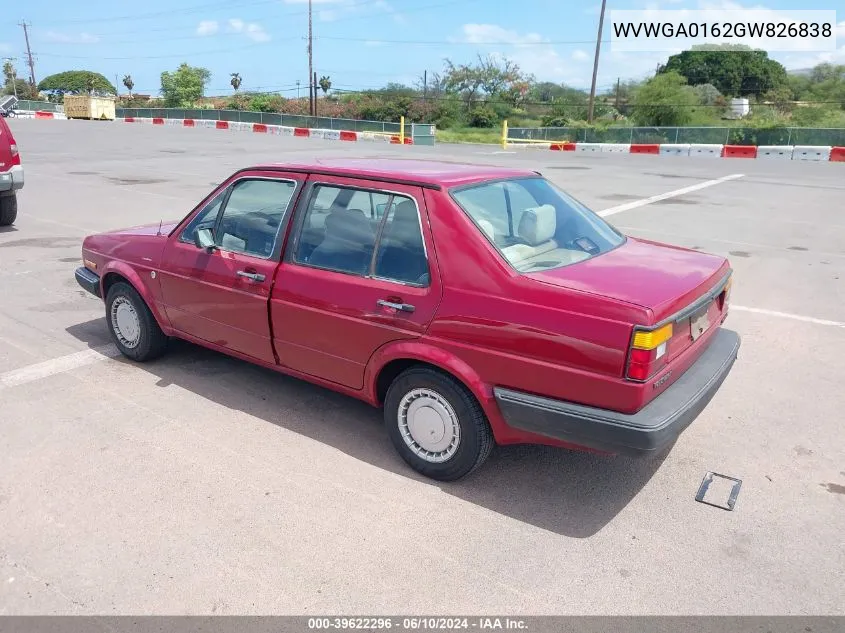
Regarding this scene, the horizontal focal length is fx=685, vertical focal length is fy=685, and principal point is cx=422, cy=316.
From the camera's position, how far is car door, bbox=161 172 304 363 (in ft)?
13.7

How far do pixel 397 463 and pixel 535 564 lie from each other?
3.64 feet

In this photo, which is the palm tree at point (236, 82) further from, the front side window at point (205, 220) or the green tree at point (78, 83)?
the front side window at point (205, 220)

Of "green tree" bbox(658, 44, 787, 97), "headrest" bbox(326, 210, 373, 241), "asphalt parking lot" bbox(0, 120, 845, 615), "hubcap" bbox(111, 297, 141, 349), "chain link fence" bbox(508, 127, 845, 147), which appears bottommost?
"asphalt parking lot" bbox(0, 120, 845, 615)

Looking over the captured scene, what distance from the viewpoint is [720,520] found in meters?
3.38

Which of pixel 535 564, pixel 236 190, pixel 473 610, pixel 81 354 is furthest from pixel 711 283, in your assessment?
pixel 81 354

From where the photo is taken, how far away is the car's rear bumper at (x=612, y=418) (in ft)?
9.86

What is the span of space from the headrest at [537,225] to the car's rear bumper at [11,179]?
29.8ft

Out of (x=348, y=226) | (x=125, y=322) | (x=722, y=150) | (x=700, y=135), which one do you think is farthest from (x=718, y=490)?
(x=700, y=135)

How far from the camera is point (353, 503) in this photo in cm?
348

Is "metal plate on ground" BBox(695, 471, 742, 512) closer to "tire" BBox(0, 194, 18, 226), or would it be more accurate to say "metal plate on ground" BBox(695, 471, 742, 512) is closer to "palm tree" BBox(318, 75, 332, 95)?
"tire" BBox(0, 194, 18, 226)

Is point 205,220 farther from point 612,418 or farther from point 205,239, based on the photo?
point 612,418

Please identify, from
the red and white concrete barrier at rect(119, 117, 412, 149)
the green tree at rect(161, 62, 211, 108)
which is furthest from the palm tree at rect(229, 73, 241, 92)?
the red and white concrete barrier at rect(119, 117, 412, 149)

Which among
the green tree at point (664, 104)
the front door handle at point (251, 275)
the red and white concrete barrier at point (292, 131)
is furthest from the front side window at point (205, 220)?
the green tree at point (664, 104)

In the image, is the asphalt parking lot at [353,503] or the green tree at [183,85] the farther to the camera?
the green tree at [183,85]
